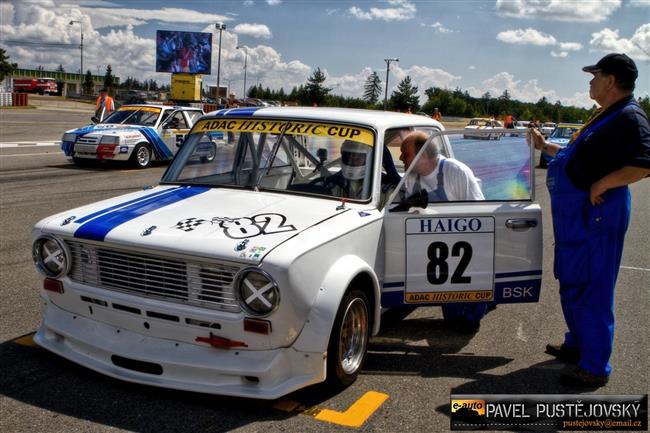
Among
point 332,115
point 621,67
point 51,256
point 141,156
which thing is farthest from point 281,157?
point 141,156

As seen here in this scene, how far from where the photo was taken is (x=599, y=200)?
413 cm

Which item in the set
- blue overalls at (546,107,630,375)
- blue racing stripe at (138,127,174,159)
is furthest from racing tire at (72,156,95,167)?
blue overalls at (546,107,630,375)

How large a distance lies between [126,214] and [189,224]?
1.60 ft

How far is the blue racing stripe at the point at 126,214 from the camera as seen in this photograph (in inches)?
150

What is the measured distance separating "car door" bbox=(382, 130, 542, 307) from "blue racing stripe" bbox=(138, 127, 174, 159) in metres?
12.2

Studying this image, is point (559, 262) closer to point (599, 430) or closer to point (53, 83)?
point (599, 430)

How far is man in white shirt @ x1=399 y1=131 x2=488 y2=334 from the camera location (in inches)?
186

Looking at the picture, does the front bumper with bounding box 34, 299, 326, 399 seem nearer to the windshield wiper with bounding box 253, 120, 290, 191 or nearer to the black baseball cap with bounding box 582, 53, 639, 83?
the windshield wiper with bounding box 253, 120, 290, 191

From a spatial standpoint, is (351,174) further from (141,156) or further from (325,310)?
(141,156)

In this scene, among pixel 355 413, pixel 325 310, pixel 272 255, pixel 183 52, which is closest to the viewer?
pixel 272 255

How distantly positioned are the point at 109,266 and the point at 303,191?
1.47 m

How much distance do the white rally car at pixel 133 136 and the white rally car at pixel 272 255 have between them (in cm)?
1055

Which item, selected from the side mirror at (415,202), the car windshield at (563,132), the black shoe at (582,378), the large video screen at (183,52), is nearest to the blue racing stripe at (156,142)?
the side mirror at (415,202)

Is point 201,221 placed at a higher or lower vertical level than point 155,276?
higher
